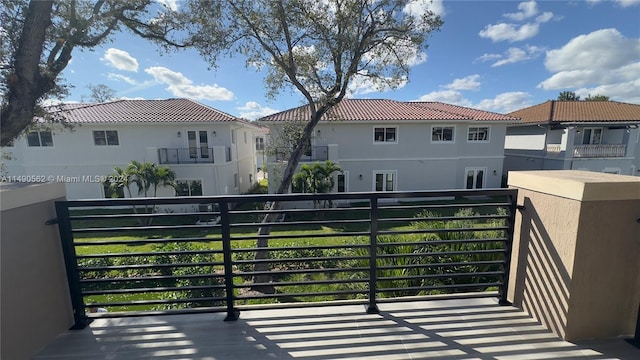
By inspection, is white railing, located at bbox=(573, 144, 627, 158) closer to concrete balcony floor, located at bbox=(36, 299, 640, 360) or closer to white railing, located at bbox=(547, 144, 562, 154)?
white railing, located at bbox=(547, 144, 562, 154)

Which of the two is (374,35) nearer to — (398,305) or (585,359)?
(398,305)

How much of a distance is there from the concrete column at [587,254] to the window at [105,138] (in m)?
17.7

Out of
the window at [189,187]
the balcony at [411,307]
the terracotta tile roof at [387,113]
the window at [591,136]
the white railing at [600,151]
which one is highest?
the terracotta tile roof at [387,113]

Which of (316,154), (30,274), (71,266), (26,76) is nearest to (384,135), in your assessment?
(316,154)

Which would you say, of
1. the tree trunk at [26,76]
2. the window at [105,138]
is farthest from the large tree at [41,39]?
the window at [105,138]

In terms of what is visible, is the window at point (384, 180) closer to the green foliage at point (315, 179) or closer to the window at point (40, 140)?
the green foliage at point (315, 179)

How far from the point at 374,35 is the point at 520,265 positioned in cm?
563

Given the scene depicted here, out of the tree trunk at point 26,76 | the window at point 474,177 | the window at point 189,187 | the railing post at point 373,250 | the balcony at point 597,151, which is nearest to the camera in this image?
the railing post at point 373,250

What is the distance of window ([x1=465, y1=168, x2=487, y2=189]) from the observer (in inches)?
639

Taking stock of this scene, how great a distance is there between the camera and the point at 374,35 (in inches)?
245

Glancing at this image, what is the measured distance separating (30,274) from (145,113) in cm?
1538

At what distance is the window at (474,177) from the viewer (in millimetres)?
16219

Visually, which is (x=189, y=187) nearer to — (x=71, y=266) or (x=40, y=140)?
(x=40, y=140)

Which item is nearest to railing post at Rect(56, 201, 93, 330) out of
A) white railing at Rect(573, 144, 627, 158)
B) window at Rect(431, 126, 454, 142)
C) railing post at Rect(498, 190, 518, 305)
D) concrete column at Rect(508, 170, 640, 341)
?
railing post at Rect(498, 190, 518, 305)
